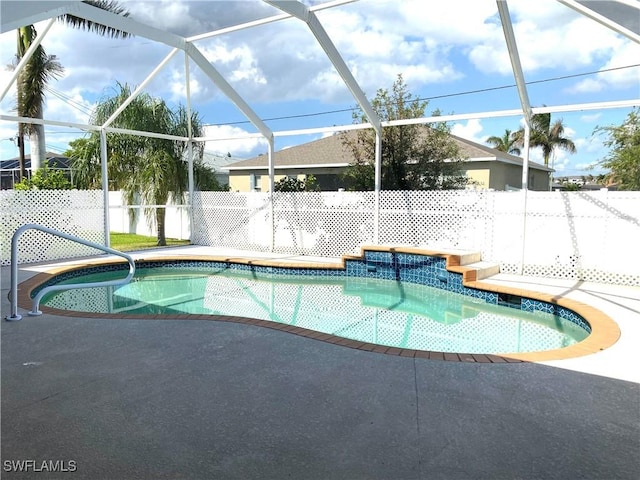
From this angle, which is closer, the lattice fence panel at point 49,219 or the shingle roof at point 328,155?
the lattice fence panel at point 49,219

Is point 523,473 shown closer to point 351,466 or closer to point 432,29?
point 351,466

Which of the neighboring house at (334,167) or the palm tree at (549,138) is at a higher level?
the palm tree at (549,138)

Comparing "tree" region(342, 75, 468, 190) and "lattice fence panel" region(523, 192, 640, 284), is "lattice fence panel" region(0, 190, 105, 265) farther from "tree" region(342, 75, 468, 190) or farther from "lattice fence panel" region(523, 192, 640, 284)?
"lattice fence panel" region(523, 192, 640, 284)

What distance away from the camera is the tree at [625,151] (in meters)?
14.1

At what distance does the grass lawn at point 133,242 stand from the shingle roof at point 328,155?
21.9ft

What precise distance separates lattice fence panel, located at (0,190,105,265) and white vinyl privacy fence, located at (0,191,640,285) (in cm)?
2

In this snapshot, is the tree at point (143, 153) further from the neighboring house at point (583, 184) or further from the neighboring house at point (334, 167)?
the neighboring house at point (583, 184)

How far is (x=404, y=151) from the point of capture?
13.6 metres

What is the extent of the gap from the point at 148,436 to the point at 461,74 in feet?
55.1

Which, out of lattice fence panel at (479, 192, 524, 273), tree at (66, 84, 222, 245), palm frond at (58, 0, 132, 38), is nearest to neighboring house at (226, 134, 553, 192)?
tree at (66, 84, 222, 245)

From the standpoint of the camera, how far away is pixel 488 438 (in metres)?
2.51

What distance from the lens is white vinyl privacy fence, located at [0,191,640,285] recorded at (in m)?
7.92

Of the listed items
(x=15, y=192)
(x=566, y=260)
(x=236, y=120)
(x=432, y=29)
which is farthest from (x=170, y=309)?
(x=236, y=120)

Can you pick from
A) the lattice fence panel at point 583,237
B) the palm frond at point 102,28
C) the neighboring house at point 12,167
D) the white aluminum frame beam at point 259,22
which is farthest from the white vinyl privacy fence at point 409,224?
the neighboring house at point 12,167
